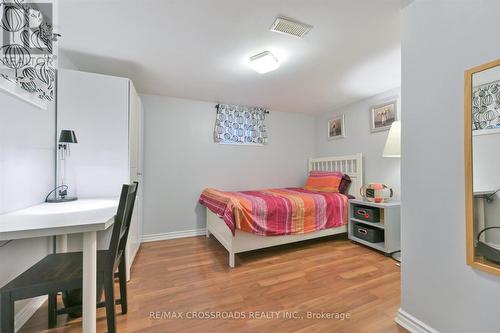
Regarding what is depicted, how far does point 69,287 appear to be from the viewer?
1074 mm

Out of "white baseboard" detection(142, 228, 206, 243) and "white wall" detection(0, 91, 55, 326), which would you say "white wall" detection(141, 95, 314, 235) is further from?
"white wall" detection(0, 91, 55, 326)

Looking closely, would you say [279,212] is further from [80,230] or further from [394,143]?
[80,230]

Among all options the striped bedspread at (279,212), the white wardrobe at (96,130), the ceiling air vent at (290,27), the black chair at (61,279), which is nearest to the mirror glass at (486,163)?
the ceiling air vent at (290,27)

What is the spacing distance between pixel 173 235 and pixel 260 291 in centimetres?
182

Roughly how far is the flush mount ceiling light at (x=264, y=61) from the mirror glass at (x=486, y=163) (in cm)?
143

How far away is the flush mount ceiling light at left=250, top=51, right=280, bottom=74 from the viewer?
78.0 inches

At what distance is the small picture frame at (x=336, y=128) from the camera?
12.0ft

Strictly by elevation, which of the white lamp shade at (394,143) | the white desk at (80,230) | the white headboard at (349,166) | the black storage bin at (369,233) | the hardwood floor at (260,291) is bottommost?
the hardwood floor at (260,291)

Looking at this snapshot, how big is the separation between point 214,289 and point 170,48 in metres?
2.18

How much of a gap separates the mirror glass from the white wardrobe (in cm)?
250

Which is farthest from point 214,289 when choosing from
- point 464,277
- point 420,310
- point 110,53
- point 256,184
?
point 110,53

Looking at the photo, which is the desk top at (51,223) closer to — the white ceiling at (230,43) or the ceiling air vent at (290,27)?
the white ceiling at (230,43)

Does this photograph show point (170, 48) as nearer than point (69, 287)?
No

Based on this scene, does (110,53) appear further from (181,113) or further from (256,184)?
(256,184)
